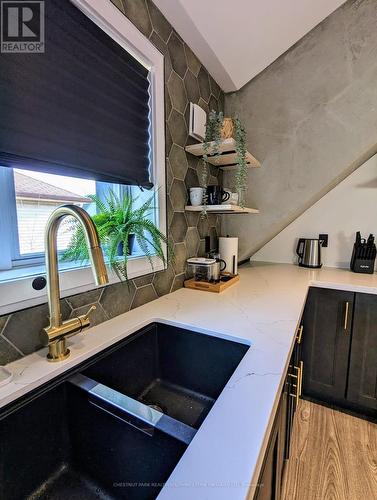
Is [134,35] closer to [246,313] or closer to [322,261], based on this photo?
[246,313]

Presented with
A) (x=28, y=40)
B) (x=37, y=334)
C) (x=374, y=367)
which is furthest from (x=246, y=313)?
(x=28, y=40)

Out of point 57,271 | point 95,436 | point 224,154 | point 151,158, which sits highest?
point 224,154

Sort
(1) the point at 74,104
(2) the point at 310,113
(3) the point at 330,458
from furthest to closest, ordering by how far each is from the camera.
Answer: (2) the point at 310,113, (3) the point at 330,458, (1) the point at 74,104

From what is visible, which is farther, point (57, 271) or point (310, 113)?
point (310, 113)

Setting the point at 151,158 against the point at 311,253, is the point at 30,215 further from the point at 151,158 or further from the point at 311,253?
the point at 311,253

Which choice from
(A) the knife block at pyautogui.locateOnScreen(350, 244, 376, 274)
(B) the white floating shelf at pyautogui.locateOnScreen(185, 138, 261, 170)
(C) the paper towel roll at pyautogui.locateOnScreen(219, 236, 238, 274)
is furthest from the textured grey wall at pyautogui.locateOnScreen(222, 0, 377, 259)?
(A) the knife block at pyautogui.locateOnScreen(350, 244, 376, 274)

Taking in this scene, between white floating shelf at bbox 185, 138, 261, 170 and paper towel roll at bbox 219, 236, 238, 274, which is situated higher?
white floating shelf at bbox 185, 138, 261, 170

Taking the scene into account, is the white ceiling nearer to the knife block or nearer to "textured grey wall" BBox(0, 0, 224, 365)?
"textured grey wall" BBox(0, 0, 224, 365)

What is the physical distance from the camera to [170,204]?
4.52ft

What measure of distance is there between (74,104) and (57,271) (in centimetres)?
59

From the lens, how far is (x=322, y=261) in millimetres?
2176

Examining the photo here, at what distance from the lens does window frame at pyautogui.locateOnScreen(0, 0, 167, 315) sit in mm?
718

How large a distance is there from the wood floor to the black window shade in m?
1.68

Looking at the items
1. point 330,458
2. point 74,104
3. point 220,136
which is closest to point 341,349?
point 330,458
